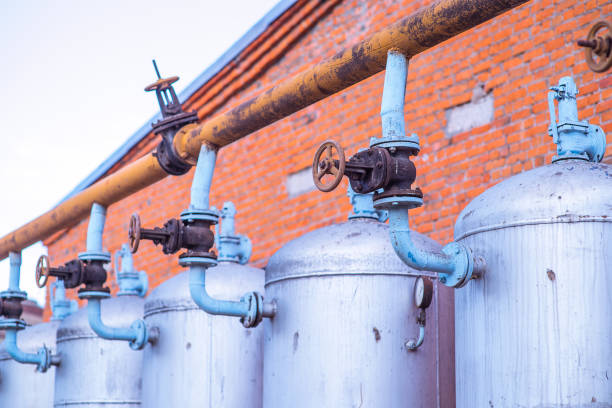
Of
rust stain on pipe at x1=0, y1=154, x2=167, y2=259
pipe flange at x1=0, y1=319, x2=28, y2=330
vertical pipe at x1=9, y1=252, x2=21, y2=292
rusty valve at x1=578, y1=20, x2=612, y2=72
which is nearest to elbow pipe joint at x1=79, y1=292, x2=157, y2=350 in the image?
rust stain on pipe at x1=0, y1=154, x2=167, y2=259

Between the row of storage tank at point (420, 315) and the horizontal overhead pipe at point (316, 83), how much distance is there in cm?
72

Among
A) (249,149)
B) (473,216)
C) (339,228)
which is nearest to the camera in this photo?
(473,216)

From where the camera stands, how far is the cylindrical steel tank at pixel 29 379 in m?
9.61

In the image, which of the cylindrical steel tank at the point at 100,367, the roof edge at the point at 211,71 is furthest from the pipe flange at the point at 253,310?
the roof edge at the point at 211,71

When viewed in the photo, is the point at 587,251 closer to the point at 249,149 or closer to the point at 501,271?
the point at 501,271

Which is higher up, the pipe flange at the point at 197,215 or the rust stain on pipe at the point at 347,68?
the rust stain on pipe at the point at 347,68

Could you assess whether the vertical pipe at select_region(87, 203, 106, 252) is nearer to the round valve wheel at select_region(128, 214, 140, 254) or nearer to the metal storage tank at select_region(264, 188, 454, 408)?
the round valve wheel at select_region(128, 214, 140, 254)

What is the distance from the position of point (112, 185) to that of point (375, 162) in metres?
3.57

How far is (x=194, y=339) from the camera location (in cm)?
664

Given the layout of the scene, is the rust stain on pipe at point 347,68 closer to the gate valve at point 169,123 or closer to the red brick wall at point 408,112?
the gate valve at point 169,123

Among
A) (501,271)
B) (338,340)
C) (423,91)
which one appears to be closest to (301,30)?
(423,91)

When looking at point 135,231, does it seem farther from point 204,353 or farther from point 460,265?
point 460,265

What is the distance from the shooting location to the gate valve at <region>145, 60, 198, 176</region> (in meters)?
6.44

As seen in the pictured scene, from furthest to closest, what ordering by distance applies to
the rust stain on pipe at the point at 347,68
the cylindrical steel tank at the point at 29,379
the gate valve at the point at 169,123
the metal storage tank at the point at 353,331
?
the cylindrical steel tank at the point at 29,379 < the gate valve at the point at 169,123 < the metal storage tank at the point at 353,331 < the rust stain on pipe at the point at 347,68
